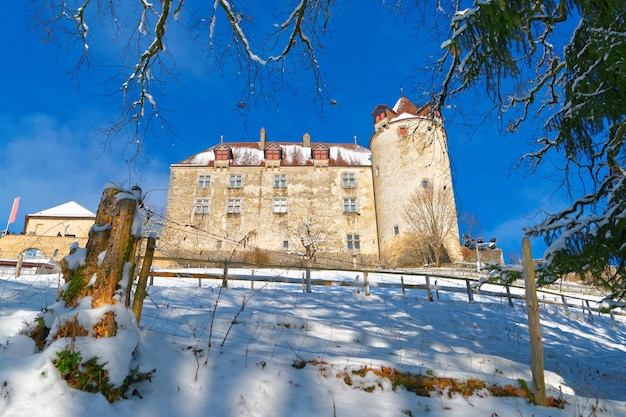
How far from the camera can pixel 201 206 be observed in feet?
111

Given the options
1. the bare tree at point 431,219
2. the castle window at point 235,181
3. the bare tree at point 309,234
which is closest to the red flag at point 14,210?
the castle window at point 235,181

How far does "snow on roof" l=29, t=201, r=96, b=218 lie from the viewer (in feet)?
152

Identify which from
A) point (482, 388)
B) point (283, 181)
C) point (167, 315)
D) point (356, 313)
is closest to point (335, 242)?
point (283, 181)

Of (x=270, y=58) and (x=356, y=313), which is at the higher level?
(x=270, y=58)

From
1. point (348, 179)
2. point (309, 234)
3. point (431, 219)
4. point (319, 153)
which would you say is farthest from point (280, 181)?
point (431, 219)

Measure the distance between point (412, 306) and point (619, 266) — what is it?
25.2 ft

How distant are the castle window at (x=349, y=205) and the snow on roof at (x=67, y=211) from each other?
109 ft

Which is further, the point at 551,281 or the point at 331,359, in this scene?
the point at 551,281

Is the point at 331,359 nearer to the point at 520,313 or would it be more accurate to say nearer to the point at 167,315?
the point at 167,315

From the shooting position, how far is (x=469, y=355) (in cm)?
511

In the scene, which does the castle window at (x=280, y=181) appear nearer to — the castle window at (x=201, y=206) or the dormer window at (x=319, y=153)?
the dormer window at (x=319, y=153)

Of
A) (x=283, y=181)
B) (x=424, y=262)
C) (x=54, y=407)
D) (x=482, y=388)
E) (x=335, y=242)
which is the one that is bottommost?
(x=482, y=388)

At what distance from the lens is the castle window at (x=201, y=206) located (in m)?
33.9

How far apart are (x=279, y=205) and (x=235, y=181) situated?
15.9 ft
